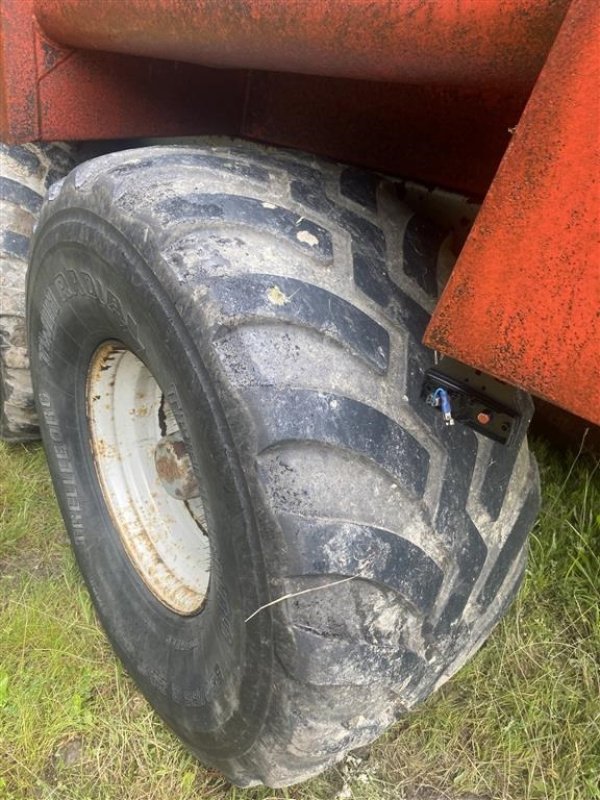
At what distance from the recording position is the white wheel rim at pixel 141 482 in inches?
59.1

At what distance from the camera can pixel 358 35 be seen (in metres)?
0.79

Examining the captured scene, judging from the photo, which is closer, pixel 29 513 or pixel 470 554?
pixel 470 554

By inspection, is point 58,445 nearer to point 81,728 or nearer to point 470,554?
point 81,728

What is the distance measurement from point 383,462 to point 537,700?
0.76 m

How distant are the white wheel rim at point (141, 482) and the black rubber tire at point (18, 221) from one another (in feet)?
1.31

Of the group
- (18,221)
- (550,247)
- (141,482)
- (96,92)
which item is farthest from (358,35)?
A: (18,221)

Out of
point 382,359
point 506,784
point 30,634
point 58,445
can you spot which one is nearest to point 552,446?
point 506,784

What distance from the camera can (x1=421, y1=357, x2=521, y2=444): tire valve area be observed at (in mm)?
879

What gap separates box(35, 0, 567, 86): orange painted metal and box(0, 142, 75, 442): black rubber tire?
2.31 ft

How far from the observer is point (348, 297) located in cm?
95

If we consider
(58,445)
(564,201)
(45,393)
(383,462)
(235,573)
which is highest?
(564,201)

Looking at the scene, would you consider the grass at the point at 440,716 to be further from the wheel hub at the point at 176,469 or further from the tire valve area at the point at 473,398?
the tire valve area at the point at 473,398

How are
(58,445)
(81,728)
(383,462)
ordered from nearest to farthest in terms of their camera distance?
(383,462) → (81,728) → (58,445)

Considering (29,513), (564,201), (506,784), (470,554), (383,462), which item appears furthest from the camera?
(29,513)
